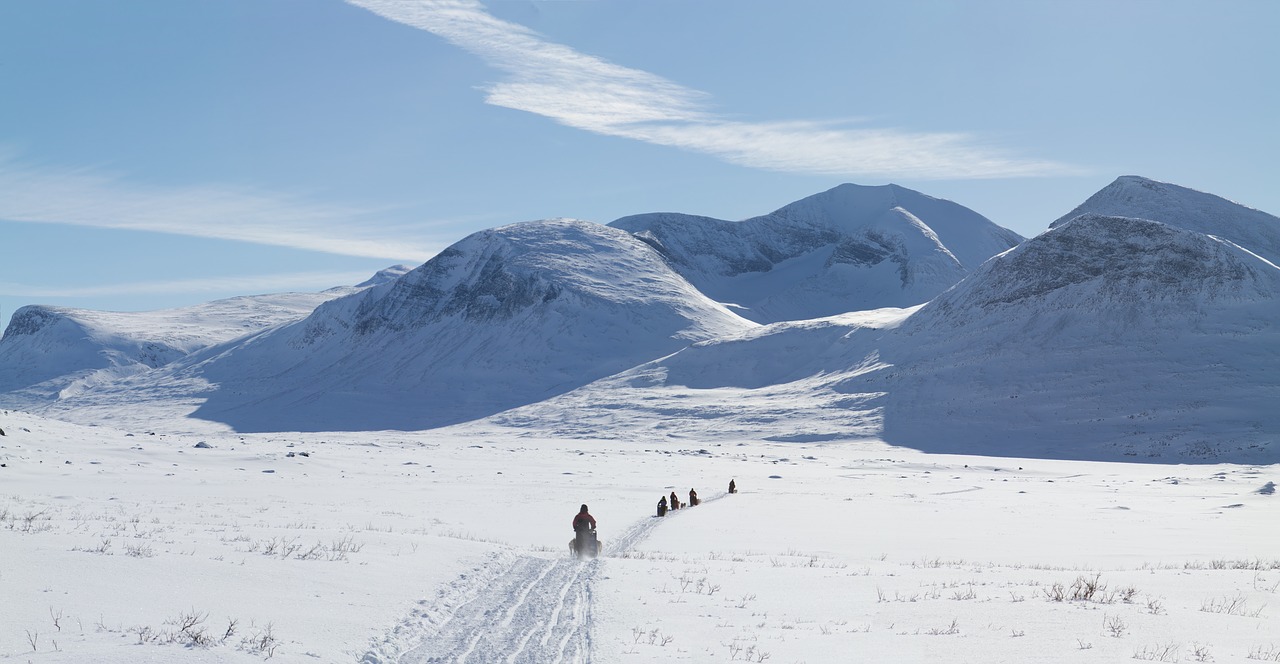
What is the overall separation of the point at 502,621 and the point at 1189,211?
171732 mm

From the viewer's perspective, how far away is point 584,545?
20000 millimetres

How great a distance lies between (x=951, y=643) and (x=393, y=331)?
182m

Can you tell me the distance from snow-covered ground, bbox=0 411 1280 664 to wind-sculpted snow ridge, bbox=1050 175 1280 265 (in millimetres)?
129057

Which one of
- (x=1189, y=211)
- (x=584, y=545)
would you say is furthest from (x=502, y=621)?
(x=1189, y=211)

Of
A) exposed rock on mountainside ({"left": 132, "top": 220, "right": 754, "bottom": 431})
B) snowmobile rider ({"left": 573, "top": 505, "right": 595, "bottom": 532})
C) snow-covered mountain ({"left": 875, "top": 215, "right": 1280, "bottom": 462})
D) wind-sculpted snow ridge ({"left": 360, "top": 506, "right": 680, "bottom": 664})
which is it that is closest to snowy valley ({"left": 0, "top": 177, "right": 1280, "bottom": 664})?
wind-sculpted snow ridge ({"left": 360, "top": 506, "right": 680, "bottom": 664})

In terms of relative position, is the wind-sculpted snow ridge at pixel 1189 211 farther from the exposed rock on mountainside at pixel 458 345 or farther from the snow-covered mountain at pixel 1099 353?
the exposed rock on mountainside at pixel 458 345

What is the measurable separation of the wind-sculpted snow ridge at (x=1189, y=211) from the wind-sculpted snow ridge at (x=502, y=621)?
144 m

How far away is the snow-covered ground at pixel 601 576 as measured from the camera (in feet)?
32.8

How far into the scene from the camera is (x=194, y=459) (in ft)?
147

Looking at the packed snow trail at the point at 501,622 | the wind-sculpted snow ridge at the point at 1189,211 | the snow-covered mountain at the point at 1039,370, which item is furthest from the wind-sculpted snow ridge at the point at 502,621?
the wind-sculpted snow ridge at the point at 1189,211

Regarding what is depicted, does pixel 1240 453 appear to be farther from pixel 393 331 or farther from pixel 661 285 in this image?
pixel 393 331

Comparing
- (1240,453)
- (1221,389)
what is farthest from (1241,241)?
→ (1240,453)

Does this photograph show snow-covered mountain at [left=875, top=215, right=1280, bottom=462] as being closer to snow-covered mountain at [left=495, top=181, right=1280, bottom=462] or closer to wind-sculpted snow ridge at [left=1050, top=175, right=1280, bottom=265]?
snow-covered mountain at [left=495, top=181, right=1280, bottom=462]

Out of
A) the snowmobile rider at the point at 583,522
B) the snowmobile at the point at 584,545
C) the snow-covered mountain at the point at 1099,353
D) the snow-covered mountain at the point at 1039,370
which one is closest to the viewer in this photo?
the snowmobile at the point at 584,545
